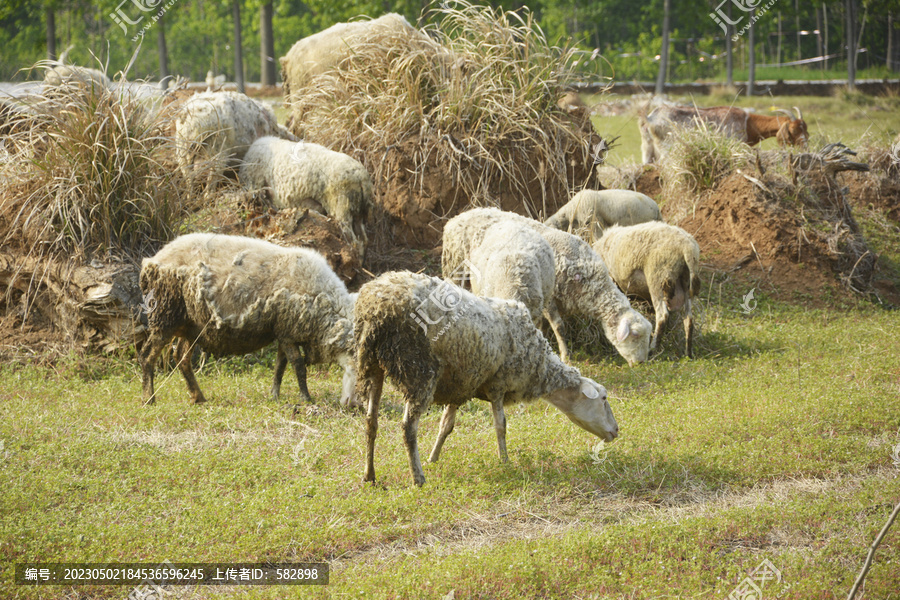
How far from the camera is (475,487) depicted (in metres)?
5.09

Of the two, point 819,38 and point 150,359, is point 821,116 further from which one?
point 150,359

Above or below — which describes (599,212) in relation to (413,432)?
above

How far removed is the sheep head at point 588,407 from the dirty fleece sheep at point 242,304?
6.27 feet

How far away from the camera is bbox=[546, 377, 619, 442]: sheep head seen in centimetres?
550

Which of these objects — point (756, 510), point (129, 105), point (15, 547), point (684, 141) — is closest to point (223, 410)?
point (15, 547)

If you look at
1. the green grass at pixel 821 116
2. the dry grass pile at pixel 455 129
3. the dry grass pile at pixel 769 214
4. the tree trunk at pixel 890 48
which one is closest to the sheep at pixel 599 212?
the dry grass pile at pixel 455 129

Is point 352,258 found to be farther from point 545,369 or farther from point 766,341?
point 766,341

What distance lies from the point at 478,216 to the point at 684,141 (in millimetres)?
5629

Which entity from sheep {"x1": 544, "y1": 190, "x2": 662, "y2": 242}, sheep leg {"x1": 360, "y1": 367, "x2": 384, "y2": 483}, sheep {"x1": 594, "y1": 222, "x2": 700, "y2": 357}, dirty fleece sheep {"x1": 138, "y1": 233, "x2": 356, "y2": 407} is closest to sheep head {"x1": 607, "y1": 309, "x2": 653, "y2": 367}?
sheep {"x1": 594, "y1": 222, "x2": 700, "y2": 357}

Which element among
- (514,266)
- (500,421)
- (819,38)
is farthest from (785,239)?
(819,38)

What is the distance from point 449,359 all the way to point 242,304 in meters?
2.44

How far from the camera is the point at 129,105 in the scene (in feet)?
26.2

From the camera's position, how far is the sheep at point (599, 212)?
9594 millimetres

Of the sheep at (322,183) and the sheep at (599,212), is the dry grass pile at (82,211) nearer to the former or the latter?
the sheep at (322,183)
